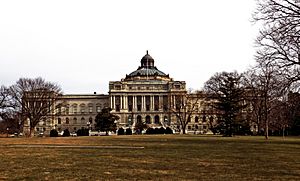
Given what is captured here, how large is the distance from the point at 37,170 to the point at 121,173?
292 centimetres

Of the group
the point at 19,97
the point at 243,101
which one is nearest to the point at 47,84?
the point at 19,97

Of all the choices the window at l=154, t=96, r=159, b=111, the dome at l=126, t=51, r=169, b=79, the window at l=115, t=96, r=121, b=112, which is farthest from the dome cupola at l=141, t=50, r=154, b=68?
the window at l=115, t=96, r=121, b=112

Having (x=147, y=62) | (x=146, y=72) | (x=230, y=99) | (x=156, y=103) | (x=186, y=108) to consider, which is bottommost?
(x=186, y=108)

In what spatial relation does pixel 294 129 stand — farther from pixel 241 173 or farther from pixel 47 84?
pixel 241 173

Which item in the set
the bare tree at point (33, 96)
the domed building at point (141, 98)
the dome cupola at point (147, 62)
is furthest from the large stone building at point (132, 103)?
the bare tree at point (33, 96)

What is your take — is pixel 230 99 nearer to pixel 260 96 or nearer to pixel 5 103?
pixel 260 96

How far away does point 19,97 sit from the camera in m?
70.9

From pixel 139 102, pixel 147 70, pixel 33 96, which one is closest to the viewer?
pixel 33 96

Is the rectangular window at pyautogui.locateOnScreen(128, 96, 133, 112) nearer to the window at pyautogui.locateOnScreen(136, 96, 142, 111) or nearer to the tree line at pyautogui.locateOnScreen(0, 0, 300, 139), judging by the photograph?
the window at pyautogui.locateOnScreen(136, 96, 142, 111)

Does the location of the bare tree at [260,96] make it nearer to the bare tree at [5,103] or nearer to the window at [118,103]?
the bare tree at [5,103]

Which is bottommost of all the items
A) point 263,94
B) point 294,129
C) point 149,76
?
point 294,129

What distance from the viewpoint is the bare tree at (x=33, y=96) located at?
71125mm

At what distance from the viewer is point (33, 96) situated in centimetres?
7325

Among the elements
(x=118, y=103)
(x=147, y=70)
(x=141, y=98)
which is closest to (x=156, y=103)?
(x=141, y=98)
